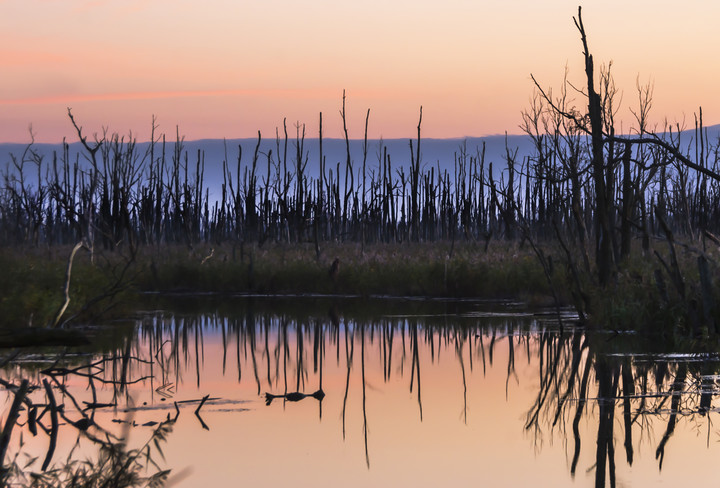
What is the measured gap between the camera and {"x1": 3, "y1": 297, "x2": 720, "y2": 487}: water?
25.8 ft

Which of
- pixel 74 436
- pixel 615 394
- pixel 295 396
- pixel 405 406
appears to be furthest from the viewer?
pixel 295 396

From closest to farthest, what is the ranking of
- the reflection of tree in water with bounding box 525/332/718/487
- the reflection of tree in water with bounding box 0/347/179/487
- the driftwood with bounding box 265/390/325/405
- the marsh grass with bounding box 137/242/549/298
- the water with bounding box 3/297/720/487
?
the reflection of tree in water with bounding box 0/347/179/487 → the water with bounding box 3/297/720/487 → the reflection of tree in water with bounding box 525/332/718/487 → the driftwood with bounding box 265/390/325/405 → the marsh grass with bounding box 137/242/549/298

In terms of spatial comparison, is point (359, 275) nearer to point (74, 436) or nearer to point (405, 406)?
point (405, 406)

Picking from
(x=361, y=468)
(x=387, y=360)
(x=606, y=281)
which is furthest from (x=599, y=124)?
(x=361, y=468)

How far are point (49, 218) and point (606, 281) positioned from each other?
4128cm

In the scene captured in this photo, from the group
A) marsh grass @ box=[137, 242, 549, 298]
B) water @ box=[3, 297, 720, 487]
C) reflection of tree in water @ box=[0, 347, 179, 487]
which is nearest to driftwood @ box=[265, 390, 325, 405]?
water @ box=[3, 297, 720, 487]

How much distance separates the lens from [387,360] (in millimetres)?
14641

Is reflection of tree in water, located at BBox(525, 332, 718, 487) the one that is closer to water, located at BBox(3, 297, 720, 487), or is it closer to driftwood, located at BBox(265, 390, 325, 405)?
water, located at BBox(3, 297, 720, 487)

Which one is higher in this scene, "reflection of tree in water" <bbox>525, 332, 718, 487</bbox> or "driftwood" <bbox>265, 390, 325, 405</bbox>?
"reflection of tree in water" <bbox>525, 332, 718, 487</bbox>

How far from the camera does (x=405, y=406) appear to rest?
35.2 ft

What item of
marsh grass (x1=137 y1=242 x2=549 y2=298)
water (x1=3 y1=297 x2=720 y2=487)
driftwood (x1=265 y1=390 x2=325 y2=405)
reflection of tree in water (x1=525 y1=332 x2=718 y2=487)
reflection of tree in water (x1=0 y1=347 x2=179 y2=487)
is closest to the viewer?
reflection of tree in water (x1=0 y1=347 x2=179 y2=487)

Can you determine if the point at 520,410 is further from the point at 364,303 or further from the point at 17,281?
the point at 364,303

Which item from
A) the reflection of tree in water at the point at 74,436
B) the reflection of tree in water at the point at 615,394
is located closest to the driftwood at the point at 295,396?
the reflection of tree in water at the point at 74,436

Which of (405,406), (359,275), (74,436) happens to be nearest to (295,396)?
(405,406)
